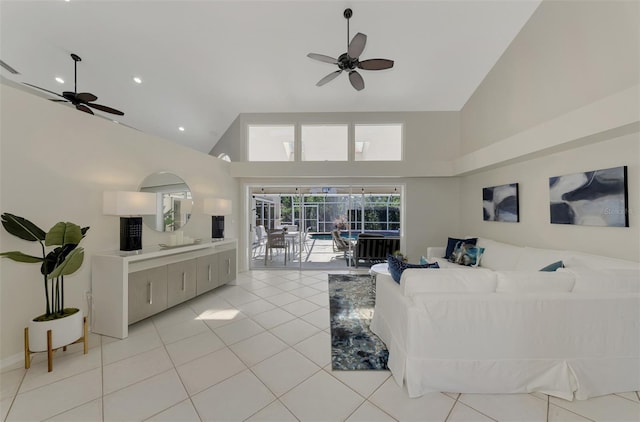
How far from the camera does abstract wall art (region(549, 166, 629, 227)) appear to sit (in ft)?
8.04

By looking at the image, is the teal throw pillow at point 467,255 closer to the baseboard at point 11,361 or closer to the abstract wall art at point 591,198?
the abstract wall art at point 591,198

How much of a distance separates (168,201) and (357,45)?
3.55 meters

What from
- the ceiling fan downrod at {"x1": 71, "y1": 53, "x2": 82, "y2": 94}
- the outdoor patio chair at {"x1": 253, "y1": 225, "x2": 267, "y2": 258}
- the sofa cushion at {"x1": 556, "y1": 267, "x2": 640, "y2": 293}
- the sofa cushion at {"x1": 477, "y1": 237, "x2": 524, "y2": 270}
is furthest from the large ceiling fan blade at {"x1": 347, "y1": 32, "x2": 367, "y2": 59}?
the outdoor patio chair at {"x1": 253, "y1": 225, "x2": 267, "y2": 258}

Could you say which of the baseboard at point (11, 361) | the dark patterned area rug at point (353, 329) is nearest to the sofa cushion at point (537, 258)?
the dark patterned area rug at point (353, 329)

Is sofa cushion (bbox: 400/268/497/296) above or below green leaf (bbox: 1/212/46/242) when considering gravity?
below

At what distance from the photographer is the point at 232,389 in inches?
70.2

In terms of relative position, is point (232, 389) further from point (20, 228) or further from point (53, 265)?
point (20, 228)

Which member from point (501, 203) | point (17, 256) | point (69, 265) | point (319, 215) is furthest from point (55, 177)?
point (501, 203)

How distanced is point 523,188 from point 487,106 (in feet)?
5.82

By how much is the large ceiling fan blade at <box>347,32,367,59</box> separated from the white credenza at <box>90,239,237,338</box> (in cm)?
350

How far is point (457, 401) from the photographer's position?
1.67 m

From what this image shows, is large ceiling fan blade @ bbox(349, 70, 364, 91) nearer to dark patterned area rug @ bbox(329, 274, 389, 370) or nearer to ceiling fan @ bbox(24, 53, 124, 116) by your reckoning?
dark patterned area rug @ bbox(329, 274, 389, 370)

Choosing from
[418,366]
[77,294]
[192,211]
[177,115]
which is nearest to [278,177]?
[192,211]

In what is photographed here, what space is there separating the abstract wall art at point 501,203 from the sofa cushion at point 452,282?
2672 mm
